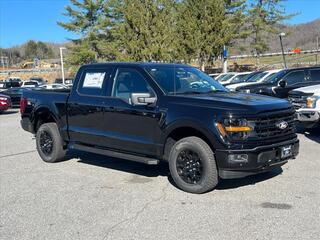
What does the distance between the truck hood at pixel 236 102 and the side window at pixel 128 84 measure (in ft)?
2.43

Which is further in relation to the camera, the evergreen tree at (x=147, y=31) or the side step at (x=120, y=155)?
the evergreen tree at (x=147, y=31)

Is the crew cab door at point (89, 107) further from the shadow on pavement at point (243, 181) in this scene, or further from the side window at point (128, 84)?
the shadow on pavement at point (243, 181)

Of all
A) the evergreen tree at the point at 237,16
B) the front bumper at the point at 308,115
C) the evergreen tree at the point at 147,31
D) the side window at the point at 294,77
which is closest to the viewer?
the front bumper at the point at 308,115

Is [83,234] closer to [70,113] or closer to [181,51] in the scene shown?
[70,113]

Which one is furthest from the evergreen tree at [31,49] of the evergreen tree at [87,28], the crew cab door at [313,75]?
the crew cab door at [313,75]

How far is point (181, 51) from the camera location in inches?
1119

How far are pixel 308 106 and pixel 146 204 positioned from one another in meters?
6.16

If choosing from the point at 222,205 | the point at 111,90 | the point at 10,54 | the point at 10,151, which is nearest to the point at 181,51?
the point at 10,151

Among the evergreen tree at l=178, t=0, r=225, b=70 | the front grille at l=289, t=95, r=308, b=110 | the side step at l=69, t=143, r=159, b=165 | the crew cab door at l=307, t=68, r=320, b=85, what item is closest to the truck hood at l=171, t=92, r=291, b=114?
the side step at l=69, t=143, r=159, b=165

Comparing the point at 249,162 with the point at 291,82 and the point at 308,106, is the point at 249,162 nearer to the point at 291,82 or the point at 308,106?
the point at 308,106

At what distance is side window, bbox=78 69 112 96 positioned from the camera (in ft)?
25.1

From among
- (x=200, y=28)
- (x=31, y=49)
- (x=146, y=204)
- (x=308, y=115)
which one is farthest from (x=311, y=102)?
(x=31, y=49)

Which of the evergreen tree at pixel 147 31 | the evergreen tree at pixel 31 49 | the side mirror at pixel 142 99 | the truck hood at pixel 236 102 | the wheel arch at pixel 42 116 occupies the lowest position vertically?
the wheel arch at pixel 42 116

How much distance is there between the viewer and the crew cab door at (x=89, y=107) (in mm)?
7613
